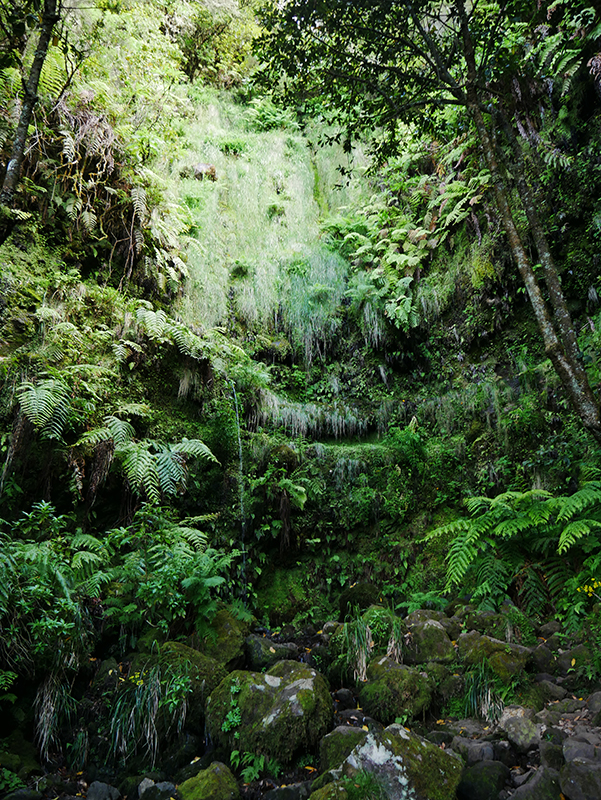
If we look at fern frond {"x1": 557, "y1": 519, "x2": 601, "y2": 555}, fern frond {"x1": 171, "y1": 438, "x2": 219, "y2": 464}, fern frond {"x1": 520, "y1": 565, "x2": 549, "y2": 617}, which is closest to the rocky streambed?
fern frond {"x1": 520, "y1": 565, "x2": 549, "y2": 617}

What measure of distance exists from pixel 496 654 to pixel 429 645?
0.65m

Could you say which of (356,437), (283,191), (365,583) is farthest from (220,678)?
(283,191)

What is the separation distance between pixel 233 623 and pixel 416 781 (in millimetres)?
2290

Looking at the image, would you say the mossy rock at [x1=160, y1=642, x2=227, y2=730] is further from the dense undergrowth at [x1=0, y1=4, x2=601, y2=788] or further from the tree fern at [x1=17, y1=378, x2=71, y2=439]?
the tree fern at [x1=17, y1=378, x2=71, y2=439]

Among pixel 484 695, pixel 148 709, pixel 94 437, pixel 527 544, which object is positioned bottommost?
pixel 484 695

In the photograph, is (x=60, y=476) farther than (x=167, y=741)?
Yes

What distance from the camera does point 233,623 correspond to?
4.24m

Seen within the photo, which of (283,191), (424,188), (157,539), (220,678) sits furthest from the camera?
(283,191)

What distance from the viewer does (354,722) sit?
327 centimetres

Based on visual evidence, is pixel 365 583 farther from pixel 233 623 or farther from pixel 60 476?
pixel 60 476

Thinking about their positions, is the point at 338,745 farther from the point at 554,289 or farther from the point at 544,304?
the point at 554,289

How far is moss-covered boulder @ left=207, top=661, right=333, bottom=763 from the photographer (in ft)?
9.74

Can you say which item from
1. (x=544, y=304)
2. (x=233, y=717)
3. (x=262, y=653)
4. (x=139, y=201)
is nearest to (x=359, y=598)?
(x=262, y=653)

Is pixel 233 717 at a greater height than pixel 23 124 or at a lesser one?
lesser
